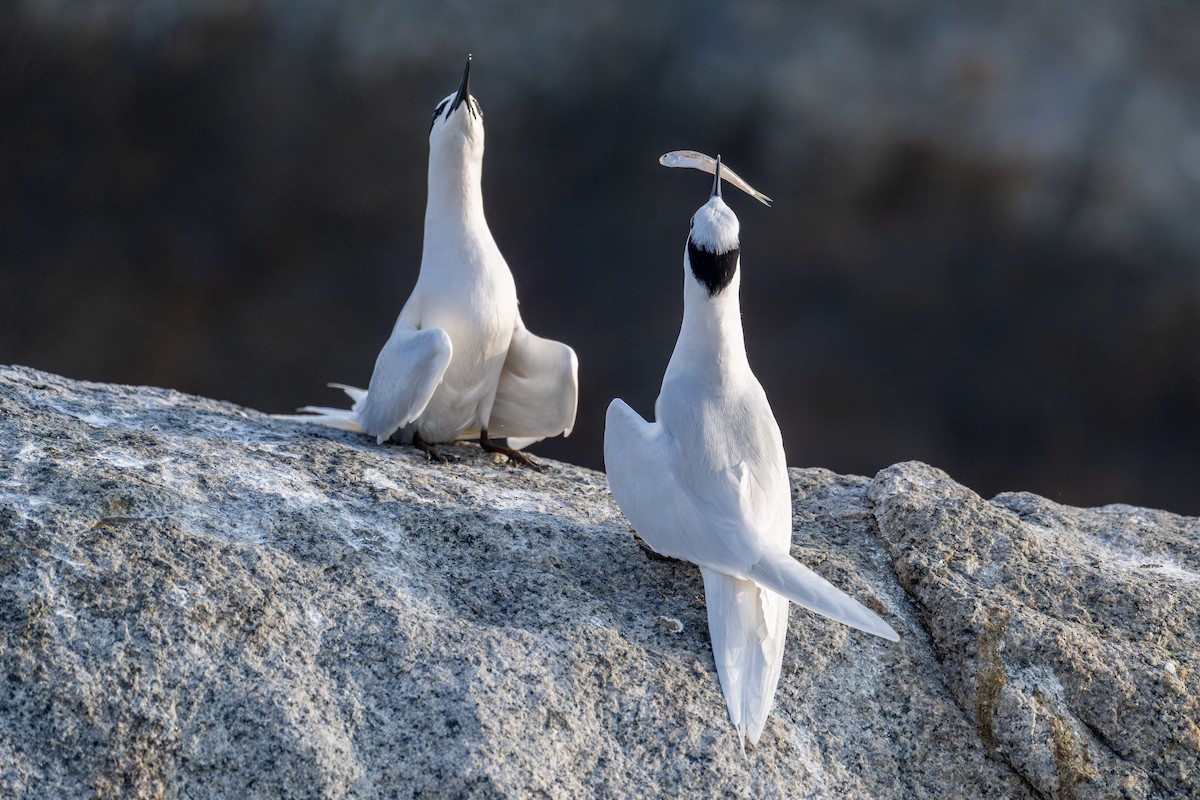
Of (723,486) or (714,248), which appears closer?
(723,486)

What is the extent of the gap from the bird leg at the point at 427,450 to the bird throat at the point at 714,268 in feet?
5.17

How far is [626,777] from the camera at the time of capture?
10.7ft

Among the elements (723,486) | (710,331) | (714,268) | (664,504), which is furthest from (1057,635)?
(714,268)

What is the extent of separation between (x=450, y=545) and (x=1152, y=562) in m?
2.56

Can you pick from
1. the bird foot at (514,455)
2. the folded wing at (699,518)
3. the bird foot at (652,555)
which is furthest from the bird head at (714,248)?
the bird foot at (514,455)

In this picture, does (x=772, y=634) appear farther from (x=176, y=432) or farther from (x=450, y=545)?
(x=176, y=432)

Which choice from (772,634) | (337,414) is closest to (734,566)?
(772,634)

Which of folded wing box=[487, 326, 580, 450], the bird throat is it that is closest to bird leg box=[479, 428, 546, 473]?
folded wing box=[487, 326, 580, 450]

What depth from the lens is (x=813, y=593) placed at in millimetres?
3400

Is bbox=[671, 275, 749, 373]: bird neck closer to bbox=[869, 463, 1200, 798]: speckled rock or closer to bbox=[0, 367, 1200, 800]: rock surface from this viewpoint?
bbox=[0, 367, 1200, 800]: rock surface

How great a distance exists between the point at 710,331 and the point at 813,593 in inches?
48.5

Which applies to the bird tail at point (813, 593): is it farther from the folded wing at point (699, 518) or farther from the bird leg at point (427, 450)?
the bird leg at point (427, 450)

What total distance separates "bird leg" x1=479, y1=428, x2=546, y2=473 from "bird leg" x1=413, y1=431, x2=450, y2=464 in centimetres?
30

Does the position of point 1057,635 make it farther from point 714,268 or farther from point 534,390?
point 534,390
